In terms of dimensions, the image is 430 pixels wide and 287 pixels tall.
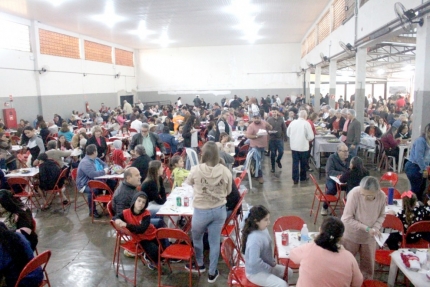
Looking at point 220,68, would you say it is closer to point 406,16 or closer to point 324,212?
point 406,16

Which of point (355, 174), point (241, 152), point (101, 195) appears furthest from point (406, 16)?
point (101, 195)

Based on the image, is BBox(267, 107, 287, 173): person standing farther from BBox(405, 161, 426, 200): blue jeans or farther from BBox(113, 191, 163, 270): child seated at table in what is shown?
BBox(113, 191, 163, 270): child seated at table

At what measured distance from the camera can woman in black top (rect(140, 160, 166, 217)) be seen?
4.92 m

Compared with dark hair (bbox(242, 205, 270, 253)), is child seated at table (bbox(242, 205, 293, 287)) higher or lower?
lower

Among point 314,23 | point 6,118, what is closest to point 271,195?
point 6,118

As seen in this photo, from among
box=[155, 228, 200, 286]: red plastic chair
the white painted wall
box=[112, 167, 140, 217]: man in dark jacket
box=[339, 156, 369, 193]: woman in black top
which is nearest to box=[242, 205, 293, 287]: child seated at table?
box=[155, 228, 200, 286]: red plastic chair

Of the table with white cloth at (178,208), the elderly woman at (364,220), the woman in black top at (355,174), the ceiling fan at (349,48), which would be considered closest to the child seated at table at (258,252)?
the elderly woman at (364,220)

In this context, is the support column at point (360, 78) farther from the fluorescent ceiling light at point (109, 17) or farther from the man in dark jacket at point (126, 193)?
the fluorescent ceiling light at point (109, 17)

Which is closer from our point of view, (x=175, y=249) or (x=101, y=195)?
(x=175, y=249)

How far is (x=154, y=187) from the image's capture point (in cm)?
493

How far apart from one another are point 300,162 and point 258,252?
5.10 meters

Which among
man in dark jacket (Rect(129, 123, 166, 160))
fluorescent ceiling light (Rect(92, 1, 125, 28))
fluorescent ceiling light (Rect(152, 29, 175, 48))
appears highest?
fluorescent ceiling light (Rect(152, 29, 175, 48))

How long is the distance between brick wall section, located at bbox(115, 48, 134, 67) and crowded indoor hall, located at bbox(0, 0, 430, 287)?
0.69 metres

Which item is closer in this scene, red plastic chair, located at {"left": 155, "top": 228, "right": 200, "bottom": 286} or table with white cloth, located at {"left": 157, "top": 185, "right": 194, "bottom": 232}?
red plastic chair, located at {"left": 155, "top": 228, "right": 200, "bottom": 286}
